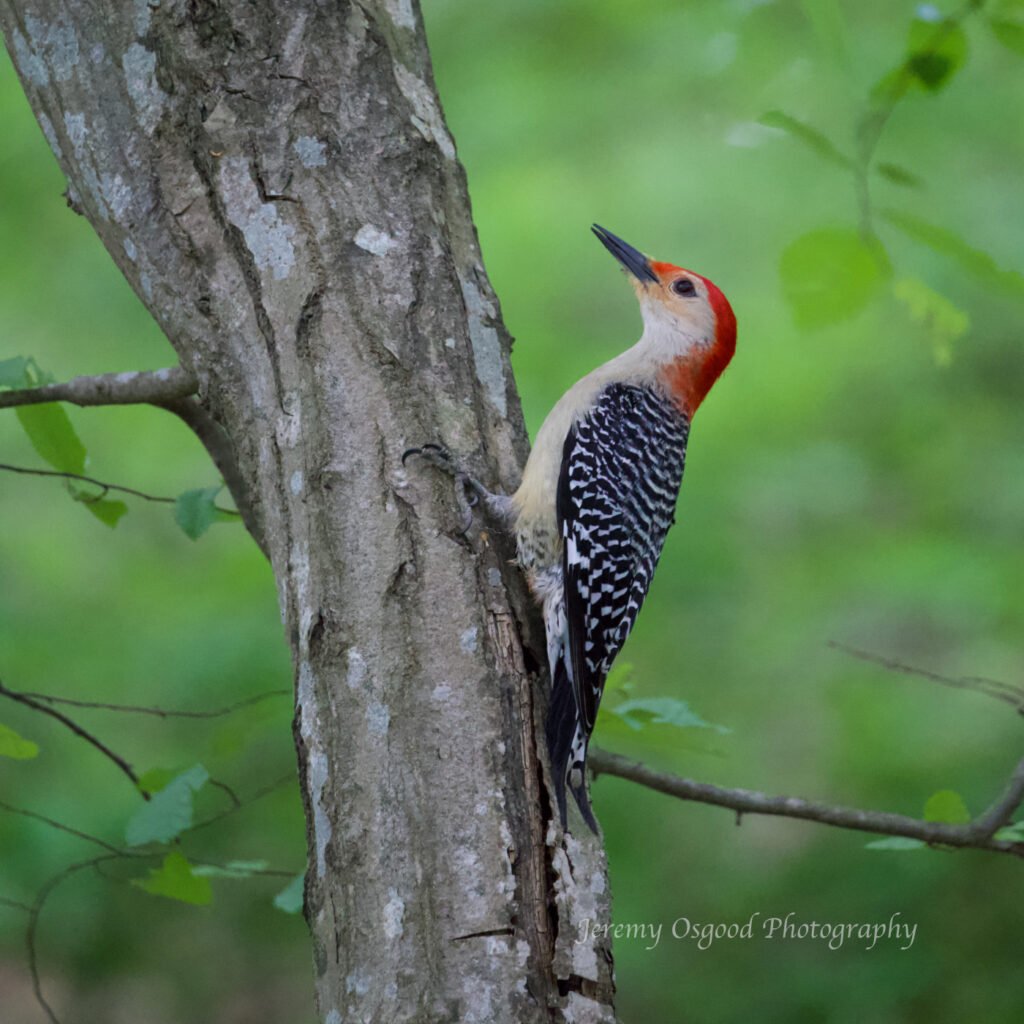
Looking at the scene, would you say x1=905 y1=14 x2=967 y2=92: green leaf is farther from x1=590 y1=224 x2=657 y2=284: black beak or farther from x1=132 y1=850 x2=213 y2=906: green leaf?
x1=132 y1=850 x2=213 y2=906: green leaf

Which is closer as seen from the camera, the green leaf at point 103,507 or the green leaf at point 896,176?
the green leaf at point 896,176

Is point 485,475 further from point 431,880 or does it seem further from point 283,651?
point 283,651

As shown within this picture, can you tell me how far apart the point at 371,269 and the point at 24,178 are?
5187 mm

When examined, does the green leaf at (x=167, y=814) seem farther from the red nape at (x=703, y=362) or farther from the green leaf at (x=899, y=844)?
the red nape at (x=703, y=362)

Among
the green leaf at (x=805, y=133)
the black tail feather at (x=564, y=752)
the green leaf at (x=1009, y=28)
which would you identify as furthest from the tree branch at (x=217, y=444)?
the green leaf at (x=1009, y=28)

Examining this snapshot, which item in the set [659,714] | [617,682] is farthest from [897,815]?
[617,682]

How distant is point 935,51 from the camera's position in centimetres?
248

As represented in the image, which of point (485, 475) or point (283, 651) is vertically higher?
point (485, 475)

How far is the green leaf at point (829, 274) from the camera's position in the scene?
249 cm

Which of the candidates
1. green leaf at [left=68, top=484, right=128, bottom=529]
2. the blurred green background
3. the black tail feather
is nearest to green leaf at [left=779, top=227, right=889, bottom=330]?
the black tail feather

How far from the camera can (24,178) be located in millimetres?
6945

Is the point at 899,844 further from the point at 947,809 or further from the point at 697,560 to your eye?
the point at 697,560

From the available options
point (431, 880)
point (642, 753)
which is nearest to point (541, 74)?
point (642, 753)

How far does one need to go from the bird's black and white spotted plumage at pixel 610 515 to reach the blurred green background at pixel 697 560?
56.6 inches
